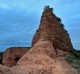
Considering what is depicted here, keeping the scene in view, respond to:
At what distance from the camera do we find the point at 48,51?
23734 millimetres

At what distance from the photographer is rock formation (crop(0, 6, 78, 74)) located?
2228cm

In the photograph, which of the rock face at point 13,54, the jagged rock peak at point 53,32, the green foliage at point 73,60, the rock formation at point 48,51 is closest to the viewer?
the rock formation at point 48,51

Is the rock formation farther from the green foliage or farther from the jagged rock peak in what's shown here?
the green foliage

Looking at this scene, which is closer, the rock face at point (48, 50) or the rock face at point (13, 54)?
the rock face at point (48, 50)

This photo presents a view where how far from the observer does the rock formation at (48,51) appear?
22281 mm

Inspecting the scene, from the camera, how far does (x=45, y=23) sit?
25828 mm

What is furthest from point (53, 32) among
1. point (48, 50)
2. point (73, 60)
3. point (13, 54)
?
point (13, 54)

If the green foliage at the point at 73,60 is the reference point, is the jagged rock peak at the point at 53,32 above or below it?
above

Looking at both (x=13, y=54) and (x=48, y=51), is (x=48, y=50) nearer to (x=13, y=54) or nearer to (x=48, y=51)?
(x=48, y=51)

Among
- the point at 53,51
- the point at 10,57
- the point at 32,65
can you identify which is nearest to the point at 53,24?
the point at 53,51

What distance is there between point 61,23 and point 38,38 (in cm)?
229

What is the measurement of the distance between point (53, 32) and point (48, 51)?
7.34 ft

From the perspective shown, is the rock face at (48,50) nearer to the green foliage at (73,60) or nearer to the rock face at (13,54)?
the green foliage at (73,60)

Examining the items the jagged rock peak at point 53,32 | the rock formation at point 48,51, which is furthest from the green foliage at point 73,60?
the jagged rock peak at point 53,32
